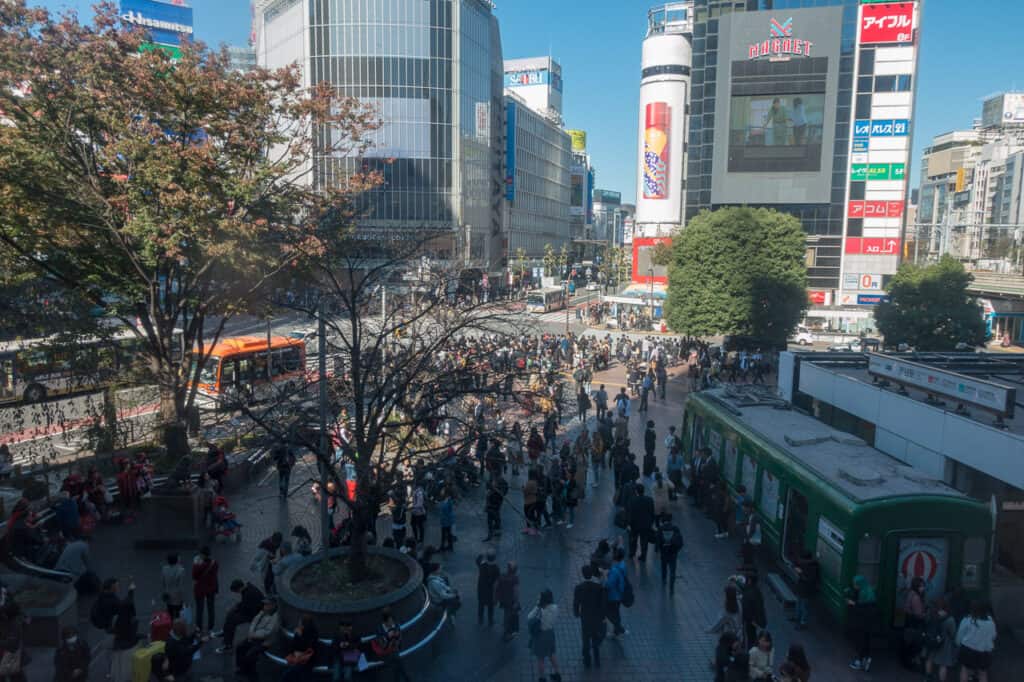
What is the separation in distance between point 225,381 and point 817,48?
2151 inches

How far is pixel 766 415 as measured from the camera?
590 inches

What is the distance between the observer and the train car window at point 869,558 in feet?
31.8

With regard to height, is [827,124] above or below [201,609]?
above

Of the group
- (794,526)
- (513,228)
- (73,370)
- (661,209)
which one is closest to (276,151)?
(513,228)

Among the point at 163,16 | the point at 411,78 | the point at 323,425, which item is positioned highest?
the point at 163,16

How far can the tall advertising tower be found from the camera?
260 ft

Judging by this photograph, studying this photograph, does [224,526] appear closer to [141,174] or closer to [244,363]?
[141,174]

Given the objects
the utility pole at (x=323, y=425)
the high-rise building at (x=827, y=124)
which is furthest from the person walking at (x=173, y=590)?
the high-rise building at (x=827, y=124)

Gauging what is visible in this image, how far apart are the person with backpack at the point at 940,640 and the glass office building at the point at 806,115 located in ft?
174

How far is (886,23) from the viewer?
186 ft

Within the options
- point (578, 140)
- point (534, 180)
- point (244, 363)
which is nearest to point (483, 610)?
point (244, 363)

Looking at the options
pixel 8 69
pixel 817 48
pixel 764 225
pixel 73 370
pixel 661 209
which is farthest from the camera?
pixel 661 209

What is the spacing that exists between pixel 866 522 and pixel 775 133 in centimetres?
5518

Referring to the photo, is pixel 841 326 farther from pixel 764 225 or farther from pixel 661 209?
pixel 661 209
